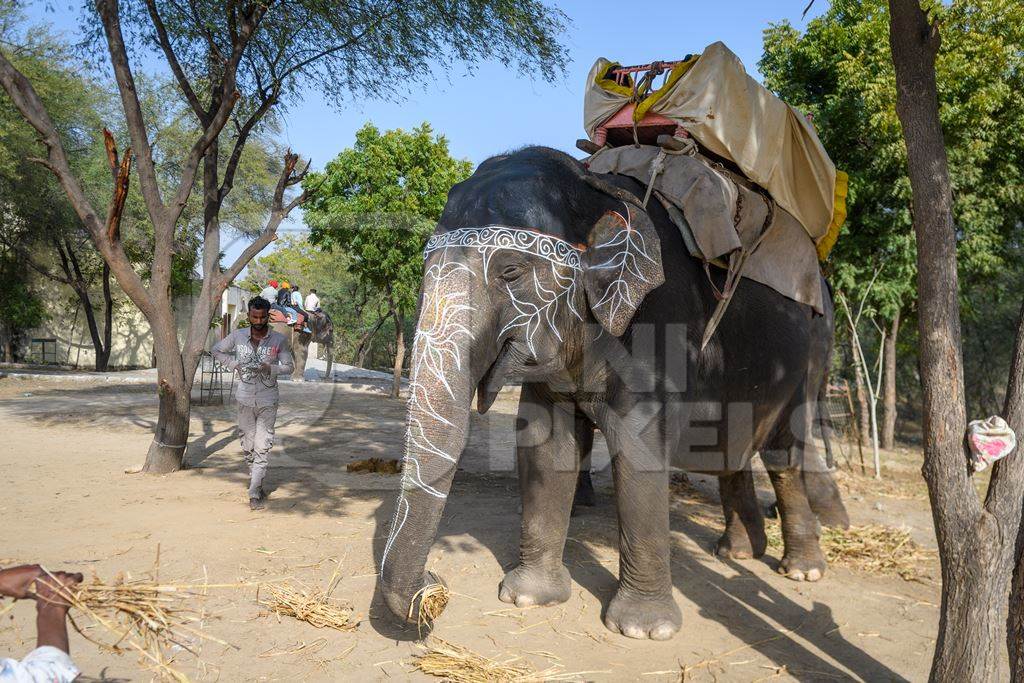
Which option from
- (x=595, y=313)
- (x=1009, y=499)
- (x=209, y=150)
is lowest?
(x=1009, y=499)

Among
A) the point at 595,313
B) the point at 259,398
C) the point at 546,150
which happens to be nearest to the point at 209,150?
the point at 259,398

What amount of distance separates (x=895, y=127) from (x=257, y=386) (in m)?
10.4

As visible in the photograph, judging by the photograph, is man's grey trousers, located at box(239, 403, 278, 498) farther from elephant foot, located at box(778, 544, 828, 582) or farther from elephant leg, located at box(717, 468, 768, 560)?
elephant foot, located at box(778, 544, 828, 582)

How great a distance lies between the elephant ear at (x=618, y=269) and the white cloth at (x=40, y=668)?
9.47 ft

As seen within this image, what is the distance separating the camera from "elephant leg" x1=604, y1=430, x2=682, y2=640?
14.8ft

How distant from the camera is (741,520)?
247 inches

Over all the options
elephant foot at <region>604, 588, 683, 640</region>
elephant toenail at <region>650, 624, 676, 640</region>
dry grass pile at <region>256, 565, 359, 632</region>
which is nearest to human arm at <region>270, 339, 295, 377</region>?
dry grass pile at <region>256, 565, 359, 632</region>

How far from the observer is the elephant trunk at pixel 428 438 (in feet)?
11.7

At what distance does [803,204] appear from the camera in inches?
245

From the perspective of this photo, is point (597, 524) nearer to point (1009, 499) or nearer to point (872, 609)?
point (872, 609)

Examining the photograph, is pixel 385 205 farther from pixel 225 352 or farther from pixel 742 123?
pixel 742 123

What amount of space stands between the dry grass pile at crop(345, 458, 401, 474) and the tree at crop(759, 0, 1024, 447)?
8787mm

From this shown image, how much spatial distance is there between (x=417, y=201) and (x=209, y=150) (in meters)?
7.05

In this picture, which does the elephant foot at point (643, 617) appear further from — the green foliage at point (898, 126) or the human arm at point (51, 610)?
the green foliage at point (898, 126)
